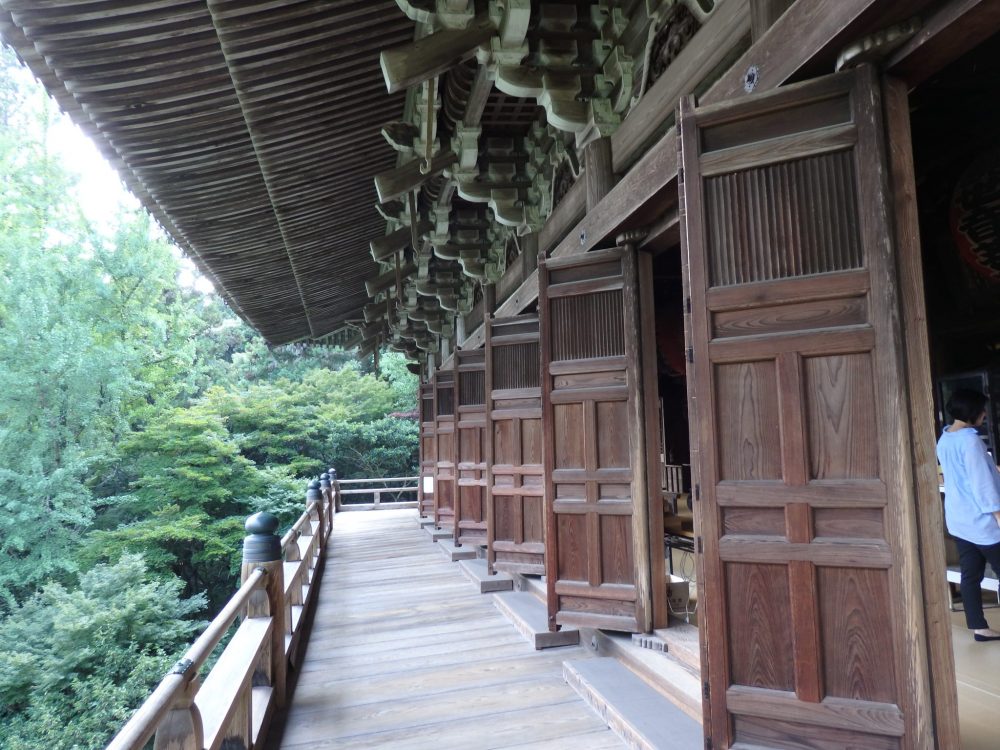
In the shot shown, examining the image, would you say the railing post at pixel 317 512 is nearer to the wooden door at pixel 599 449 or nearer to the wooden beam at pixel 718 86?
the wooden door at pixel 599 449

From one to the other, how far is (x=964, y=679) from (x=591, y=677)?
1.66m

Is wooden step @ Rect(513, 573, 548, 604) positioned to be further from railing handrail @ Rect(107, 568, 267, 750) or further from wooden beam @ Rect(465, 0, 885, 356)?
railing handrail @ Rect(107, 568, 267, 750)

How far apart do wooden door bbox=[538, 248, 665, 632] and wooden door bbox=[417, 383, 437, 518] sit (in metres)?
6.25

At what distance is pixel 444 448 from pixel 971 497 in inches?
250

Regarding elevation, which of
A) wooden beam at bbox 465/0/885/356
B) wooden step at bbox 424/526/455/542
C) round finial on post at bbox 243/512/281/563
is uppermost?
wooden beam at bbox 465/0/885/356

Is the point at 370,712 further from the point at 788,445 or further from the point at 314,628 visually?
the point at 788,445

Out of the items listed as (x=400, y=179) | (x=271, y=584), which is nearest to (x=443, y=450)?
(x=400, y=179)

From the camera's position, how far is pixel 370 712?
3131 millimetres

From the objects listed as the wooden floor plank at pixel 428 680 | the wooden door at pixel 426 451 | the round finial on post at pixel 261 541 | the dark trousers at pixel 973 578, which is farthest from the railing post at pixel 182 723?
the wooden door at pixel 426 451

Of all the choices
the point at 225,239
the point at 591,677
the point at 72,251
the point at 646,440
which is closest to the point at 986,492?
the point at 646,440

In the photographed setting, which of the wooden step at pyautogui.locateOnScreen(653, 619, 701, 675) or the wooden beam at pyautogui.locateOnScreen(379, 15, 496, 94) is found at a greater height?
the wooden beam at pyautogui.locateOnScreen(379, 15, 496, 94)

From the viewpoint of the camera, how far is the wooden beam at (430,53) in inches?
99.1

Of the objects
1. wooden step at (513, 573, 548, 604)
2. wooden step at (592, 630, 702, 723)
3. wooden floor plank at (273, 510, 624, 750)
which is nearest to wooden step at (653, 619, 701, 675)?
wooden step at (592, 630, 702, 723)

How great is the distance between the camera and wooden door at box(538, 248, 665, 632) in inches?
139
